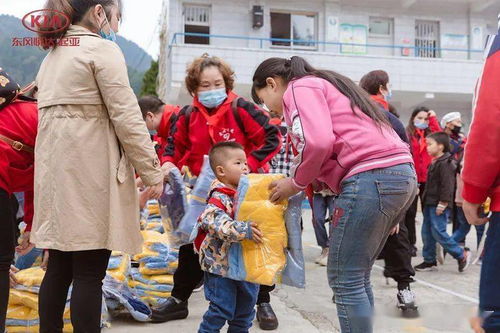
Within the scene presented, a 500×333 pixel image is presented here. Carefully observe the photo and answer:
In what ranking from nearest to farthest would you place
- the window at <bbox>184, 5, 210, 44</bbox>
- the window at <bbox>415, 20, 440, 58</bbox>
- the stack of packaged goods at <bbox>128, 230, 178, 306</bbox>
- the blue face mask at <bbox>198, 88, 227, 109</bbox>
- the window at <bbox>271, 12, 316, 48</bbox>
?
the blue face mask at <bbox>198, 88, 227, 109</bbox> < the stack of packaged goods at <bbox>128, 230, 178, 306</bbox> < the window at <bbox>184, 5, 210, 44</bbox> < the window at <bbox>271, 12, 316, 48</bbox> < the window at <bbox>415, 20, 440, 58</bbox>

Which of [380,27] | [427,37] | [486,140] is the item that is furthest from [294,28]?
[486,140]

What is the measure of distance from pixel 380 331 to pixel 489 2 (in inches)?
798

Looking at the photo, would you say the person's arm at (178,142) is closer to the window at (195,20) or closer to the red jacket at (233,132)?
the red jacket at (233,132)

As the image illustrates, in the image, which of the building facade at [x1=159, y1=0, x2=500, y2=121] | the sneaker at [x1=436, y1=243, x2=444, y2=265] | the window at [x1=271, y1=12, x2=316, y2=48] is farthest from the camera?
the window at [x1=271, y1=12, x2=316, y2=48]

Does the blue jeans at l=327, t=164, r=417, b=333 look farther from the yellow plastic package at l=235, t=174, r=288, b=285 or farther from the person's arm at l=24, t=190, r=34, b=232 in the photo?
the person's arm at l=24, t=190, r=34, b=232

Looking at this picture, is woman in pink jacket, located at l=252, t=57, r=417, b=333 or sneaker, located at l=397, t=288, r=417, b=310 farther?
sneaker, located at l=397, t=288, r=417, b=310

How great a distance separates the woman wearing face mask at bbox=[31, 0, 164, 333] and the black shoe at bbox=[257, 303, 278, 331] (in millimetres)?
1294

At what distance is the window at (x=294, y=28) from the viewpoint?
1947 centimetres

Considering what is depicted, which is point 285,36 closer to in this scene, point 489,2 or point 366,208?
point 489,2

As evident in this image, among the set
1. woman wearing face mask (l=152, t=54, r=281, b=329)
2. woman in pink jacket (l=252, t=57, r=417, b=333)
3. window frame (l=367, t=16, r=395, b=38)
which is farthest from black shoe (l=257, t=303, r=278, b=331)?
window frame (l=367, t=16, r=395, b=38)

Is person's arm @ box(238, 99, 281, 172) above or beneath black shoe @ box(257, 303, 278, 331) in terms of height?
above

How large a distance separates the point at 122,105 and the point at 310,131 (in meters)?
0.84

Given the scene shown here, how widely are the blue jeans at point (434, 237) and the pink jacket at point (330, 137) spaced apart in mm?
4022

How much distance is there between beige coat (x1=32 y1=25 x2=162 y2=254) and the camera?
2.40 m
